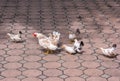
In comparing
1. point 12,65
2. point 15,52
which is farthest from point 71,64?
point 15,52

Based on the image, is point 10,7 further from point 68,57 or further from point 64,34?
point 68,57

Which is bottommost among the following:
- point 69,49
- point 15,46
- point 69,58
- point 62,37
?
point 69,58

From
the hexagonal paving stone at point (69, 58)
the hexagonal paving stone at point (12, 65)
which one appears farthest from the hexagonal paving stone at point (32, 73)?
the hexagonal paving stone at point (69, 58)

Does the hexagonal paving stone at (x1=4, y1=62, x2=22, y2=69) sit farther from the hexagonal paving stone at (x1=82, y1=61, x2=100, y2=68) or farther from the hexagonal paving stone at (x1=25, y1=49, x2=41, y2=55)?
the hexagonal paving stone at (x1=82, y1=61, x2=100, y2=68)

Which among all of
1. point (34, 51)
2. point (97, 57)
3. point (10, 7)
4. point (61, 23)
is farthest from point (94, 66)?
point (10, 7)

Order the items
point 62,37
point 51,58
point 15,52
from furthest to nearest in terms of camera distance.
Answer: point 62,37, point 15,52, point 51,58

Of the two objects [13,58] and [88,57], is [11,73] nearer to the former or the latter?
[13,58]

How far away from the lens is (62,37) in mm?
7223

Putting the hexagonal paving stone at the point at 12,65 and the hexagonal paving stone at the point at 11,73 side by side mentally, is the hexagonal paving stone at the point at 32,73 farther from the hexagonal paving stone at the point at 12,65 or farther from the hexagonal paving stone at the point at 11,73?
the hexagonal paving stone at the point at 12,65

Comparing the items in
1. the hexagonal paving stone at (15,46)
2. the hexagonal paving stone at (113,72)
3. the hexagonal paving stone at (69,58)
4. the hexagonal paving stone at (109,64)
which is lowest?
the hexagonal paving stone at (113,72)

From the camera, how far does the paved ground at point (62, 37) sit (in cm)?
546

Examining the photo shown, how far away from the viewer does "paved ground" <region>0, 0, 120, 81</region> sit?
5457 mm

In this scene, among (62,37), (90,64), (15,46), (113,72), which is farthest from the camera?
(62,37)

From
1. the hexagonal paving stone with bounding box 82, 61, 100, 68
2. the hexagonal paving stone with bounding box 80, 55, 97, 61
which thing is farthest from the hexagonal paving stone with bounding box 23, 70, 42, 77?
the hexagonal paving stone with bounding box 80, 55, 97, 61
